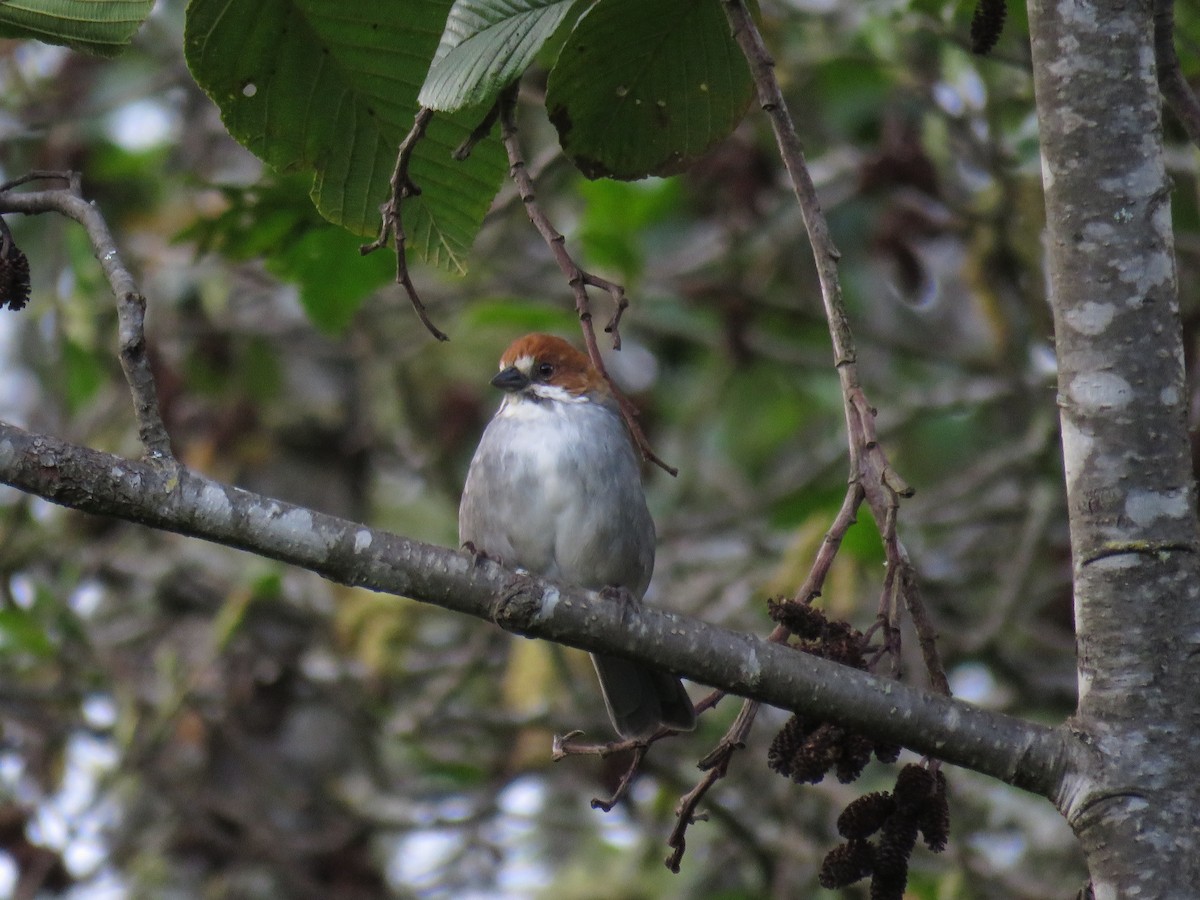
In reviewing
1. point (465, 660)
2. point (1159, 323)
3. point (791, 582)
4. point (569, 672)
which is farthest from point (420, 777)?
point (1159, 323)

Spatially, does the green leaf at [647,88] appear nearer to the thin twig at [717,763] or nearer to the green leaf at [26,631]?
the thin twig at [717,763]

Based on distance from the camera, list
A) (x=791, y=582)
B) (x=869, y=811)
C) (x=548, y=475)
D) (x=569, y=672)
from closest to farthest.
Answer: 1. (x=869, y=811)
2. (x=548, y=475)
3. (x=791, y=582)
4. (x=569, y=672)

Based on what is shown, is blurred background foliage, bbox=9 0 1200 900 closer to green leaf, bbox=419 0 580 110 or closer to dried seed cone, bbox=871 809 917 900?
green leaf, bbox=419 0 580 110

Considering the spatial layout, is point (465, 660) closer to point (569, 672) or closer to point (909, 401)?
point (569, 672)

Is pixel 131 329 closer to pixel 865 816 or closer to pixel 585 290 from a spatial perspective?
pixel 585 290

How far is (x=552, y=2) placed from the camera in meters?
2.29

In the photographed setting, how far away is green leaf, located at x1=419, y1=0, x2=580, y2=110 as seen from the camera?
6.99ft

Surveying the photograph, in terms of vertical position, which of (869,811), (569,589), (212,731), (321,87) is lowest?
(212,731)

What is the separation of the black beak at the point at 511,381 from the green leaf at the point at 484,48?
206cm

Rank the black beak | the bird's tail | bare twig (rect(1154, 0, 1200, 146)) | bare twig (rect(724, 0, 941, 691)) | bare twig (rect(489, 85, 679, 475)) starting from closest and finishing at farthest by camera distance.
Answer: bare twig (rect(724, 0, 941, 691))
bare twig (rect(489, 85, 679, 475))
bare twig (rect(1154, 0, 1200, 146))
the bird's tail
the black beak

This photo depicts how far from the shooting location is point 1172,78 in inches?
89.3

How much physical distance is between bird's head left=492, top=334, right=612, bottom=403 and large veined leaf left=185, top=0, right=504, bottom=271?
4.86ft

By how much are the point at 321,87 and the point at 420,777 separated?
428 centimetres

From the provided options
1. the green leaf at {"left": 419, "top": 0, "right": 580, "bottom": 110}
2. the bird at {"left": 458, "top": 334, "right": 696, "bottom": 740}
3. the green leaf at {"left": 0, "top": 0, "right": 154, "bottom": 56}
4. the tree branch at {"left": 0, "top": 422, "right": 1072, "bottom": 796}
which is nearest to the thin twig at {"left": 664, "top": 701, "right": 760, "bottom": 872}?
the tree branch at {"left": 0, "top": 422, "right": 1072, "bottom": 796}
